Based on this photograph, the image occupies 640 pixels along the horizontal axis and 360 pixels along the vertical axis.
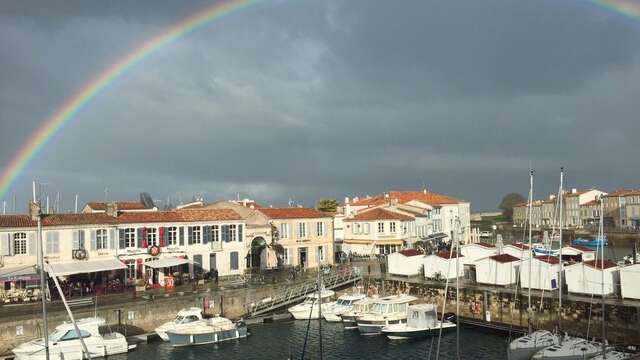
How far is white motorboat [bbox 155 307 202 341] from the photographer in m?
34.4

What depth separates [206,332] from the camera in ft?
113

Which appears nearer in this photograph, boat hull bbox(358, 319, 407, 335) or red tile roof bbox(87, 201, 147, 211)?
boat hull bbox(358, 319, 407, 335)

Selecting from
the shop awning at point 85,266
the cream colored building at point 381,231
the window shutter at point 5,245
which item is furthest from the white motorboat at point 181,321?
the cream colored building at point 381,231

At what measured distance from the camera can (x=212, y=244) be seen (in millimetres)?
46812

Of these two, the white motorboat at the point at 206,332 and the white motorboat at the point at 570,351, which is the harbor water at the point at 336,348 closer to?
the white motorboat at the point at 206,332

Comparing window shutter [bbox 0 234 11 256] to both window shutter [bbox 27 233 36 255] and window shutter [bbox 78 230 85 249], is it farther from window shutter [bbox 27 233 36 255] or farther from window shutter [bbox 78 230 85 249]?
window shutter [bbox 78 230 85 249]

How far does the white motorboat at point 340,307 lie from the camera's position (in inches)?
1571

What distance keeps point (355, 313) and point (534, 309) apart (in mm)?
11669

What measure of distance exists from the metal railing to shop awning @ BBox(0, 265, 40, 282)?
14.7m

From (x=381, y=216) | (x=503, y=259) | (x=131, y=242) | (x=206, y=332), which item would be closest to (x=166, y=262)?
(x=131, y=242)

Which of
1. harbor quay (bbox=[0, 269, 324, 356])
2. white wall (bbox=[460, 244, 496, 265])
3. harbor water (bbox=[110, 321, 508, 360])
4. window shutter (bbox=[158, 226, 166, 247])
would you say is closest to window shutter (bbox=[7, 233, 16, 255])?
harbor quay (bbox=[0, 269, 324, 356])

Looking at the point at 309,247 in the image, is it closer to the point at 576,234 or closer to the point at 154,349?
the point at 154,349

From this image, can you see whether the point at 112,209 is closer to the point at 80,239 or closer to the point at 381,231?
the point at 80,239

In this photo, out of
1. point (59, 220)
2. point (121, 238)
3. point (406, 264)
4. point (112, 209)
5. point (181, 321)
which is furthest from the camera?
point (406, 264)
